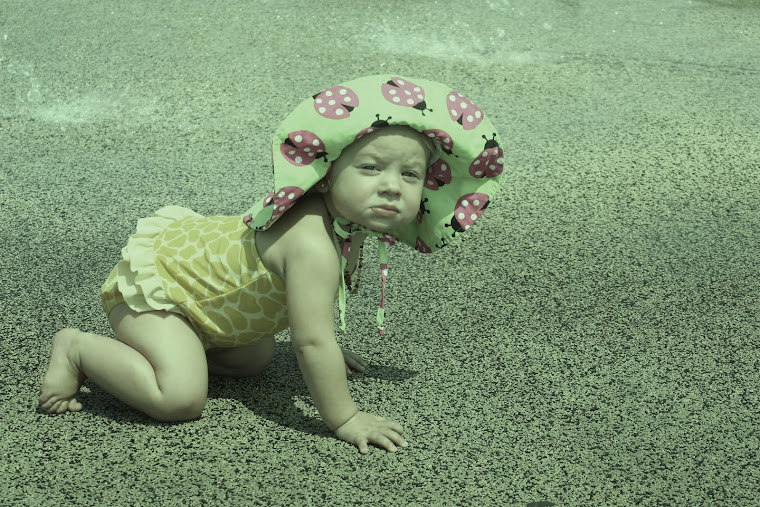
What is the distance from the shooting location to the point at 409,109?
2.04 m

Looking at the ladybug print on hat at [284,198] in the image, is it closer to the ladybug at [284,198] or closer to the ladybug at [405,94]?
the ladybug at [284,198]

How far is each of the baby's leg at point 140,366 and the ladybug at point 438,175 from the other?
0.67 metres

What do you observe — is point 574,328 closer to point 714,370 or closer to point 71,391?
point 714,370

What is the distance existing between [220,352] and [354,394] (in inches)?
14.4

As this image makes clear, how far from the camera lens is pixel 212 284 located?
2225 millimetres

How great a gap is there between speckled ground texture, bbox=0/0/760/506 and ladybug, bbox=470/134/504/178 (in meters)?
0.58

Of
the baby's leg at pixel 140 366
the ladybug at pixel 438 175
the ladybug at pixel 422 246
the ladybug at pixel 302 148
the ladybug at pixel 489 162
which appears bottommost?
the baby's leg at pixel 140 366

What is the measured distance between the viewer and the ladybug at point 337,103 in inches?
79.9

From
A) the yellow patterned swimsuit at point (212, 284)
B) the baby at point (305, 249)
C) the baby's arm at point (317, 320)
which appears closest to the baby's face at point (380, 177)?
the baby at point (305, 249)

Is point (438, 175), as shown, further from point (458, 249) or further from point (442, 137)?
point (458, 249)

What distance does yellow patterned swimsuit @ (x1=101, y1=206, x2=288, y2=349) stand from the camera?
7.25ft

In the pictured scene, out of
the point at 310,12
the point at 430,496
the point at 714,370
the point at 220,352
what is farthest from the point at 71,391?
the point at 310,12

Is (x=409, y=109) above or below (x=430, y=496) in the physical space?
above

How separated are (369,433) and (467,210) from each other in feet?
1.86
